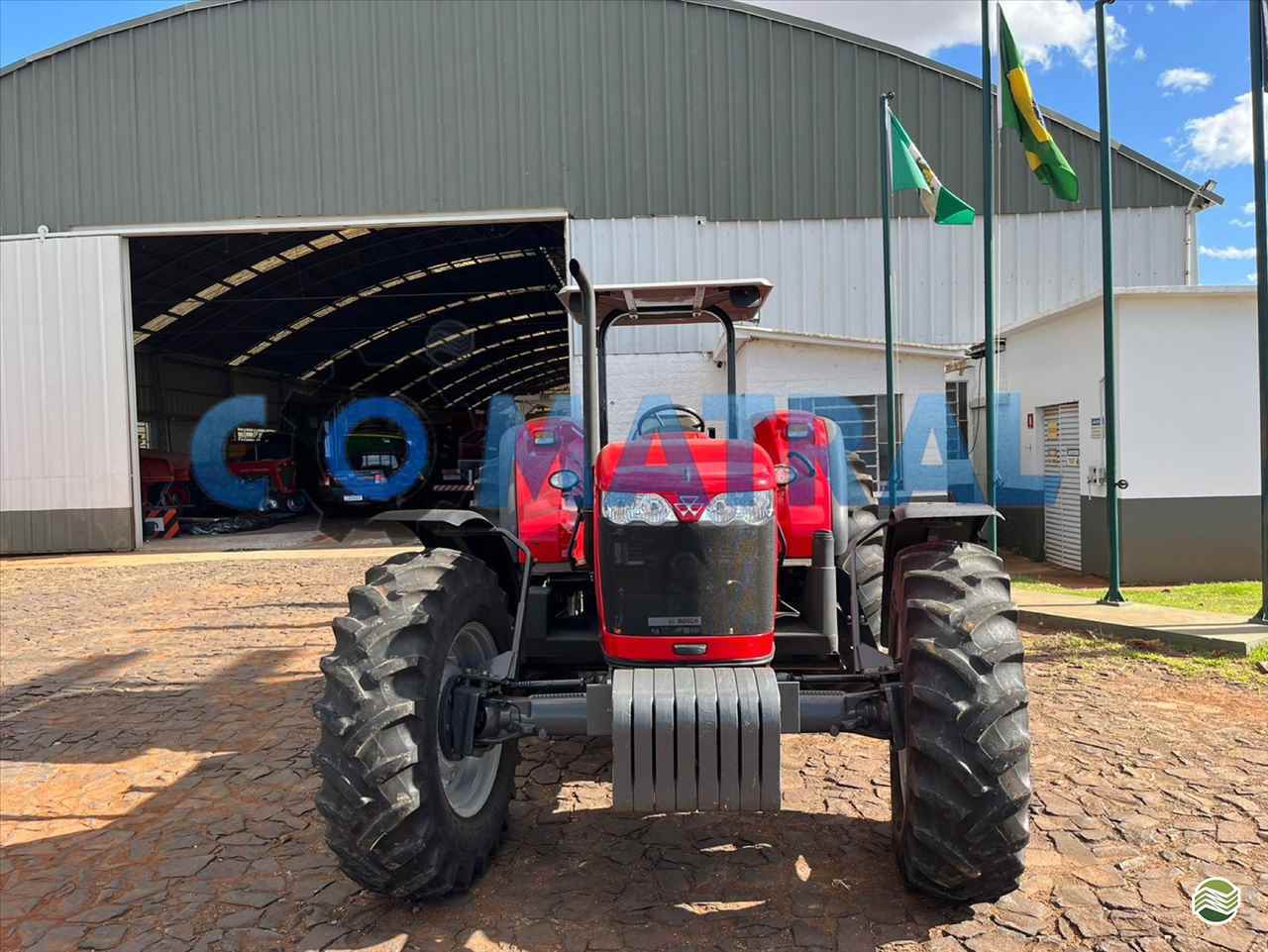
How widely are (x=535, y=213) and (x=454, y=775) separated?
43.0ft

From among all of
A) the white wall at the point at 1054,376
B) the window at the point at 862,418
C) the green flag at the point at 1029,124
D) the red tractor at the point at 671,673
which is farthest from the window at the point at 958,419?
the red tractor at the point at 671,673

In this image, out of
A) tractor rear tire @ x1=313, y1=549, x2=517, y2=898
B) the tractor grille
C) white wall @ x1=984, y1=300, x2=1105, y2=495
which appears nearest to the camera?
tractor rear tire @ x1=313, y1=549, x2=517, y2=898

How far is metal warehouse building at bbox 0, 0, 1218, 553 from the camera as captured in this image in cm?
1506

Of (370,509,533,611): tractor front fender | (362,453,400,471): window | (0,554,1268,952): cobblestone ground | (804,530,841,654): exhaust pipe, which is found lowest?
(0,554,1268,952): cobblestone ground

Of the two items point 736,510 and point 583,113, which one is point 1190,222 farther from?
point 736,510

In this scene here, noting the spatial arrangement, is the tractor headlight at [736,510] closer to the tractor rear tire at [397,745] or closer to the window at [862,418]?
the tractor rear tire at [397,745]

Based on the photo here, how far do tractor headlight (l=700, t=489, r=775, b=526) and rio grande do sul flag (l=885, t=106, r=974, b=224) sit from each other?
808 cm

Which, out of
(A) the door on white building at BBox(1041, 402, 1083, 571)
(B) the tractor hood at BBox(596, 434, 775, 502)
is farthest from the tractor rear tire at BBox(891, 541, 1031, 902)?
(A) the door on white building at BBox(1041, 402, 1083, 571)

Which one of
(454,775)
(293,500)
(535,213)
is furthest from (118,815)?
(293,500)

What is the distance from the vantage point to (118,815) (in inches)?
172

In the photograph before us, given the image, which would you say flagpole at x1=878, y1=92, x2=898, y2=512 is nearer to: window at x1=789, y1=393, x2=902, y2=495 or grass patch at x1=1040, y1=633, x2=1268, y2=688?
window at x1=789, y1=393, x2=902, y2=495

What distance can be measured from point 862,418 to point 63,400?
44.3 ft

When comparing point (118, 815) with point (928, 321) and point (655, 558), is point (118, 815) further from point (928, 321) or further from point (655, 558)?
point (928, 321)

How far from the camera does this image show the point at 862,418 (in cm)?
1399
